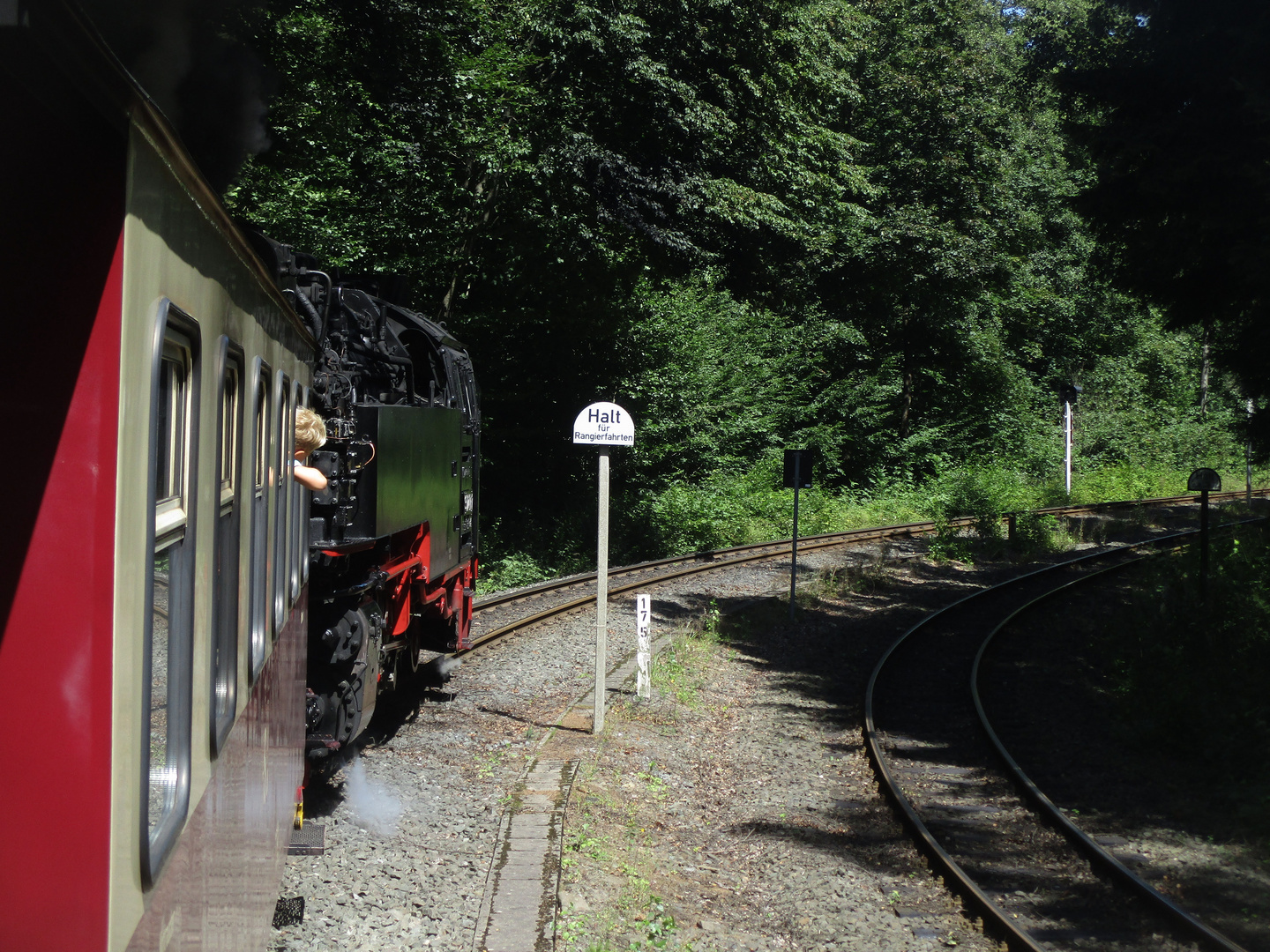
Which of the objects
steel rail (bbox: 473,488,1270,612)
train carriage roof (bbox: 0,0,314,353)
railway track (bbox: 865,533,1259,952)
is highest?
train carriage roof (bbox: 0,0,314,353)

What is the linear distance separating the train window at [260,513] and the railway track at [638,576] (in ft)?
25.5

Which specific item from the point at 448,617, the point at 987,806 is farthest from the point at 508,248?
the point at 987,806

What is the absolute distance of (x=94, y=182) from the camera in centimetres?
146

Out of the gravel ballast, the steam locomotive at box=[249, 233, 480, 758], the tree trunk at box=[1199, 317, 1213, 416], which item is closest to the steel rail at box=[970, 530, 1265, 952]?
the gravel ballast

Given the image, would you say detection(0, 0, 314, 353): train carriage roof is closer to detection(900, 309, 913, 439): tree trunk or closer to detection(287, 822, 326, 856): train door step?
detection(287, 822, 326, 856): train door step

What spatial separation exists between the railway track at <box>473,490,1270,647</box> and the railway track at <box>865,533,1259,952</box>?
13.9 feet

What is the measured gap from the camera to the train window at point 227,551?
2326mm

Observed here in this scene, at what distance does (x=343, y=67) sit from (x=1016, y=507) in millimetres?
17988

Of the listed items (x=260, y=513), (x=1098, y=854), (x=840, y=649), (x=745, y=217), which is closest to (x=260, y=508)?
(x=260, y=513)

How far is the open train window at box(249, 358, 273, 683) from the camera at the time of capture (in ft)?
9.66

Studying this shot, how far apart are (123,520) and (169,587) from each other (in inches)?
16.4

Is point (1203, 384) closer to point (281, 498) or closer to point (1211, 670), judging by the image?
point (1211, 670)

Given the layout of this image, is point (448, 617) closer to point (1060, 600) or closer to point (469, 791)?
point (469, 791)

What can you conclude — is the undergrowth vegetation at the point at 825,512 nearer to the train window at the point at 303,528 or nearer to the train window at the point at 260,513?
the train window at the point at 303,528
